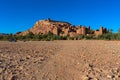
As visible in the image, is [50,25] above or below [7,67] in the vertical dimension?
above

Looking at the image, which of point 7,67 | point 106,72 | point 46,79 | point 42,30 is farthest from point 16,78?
point 42,30

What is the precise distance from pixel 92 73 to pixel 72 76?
34.2 inches

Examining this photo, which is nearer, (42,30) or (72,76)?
(72,76)

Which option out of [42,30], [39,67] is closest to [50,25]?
[42,30]

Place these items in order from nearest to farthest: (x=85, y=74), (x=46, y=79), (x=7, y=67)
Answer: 1. (x=46, y=79)
2. (x=85, y=74)
3. (x=7, y=67)

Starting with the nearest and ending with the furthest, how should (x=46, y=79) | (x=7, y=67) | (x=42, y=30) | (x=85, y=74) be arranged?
(x=46, y=79) → (x=85, y=74) → (x=7, y=67) → (x=42, y=30)

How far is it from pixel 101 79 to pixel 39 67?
Answer: 2.64m

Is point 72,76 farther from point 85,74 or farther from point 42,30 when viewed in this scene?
point 42,30

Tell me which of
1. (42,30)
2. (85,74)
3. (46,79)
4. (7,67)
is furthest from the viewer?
(42,30)

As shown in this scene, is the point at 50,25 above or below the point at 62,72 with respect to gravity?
above

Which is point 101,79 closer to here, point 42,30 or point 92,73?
point 92,73

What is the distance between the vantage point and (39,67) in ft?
29.2

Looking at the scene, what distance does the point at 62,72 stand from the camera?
812cm

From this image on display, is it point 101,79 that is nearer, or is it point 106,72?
point 101,79
